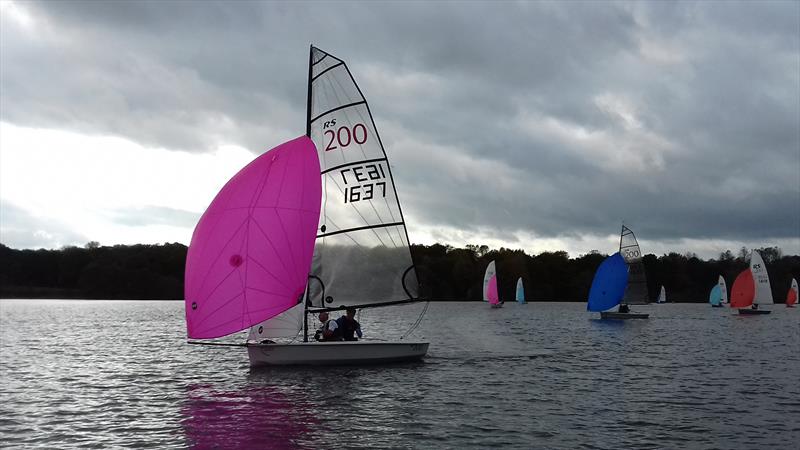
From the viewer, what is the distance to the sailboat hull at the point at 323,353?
2092cm

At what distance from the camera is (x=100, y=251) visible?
14488 centimetres

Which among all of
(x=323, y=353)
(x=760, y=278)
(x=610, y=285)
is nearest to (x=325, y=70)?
(x=323, y=353)

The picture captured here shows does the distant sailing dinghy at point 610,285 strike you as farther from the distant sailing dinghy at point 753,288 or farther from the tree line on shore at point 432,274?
the tree line on shore at point 432,274

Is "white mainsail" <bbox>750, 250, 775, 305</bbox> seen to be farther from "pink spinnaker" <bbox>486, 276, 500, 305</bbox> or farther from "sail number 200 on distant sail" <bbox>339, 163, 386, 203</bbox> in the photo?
"sail number 200 on distant sail" <bbox>339, 163, 386, 203</bbox>

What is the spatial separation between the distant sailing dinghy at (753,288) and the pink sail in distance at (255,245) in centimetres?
5492

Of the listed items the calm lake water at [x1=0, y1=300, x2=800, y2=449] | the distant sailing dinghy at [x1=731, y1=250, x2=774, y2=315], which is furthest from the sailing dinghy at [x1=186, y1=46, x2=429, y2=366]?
the distant sailing dinghy at [x1=731, y1=250, x2=774, y2=315]

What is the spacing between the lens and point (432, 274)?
142125 mm

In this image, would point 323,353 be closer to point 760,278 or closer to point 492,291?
point 760,278

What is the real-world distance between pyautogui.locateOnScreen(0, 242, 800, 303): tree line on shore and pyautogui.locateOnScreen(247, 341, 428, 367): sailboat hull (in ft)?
374

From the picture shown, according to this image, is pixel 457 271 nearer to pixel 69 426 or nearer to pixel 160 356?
pixel 160 356

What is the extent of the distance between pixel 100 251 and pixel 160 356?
125 m

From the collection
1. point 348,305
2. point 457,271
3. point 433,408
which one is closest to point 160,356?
point 348,305

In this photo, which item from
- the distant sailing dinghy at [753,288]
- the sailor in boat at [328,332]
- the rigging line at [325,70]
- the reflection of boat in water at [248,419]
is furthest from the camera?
the distant sailing dinghy at [753,288]

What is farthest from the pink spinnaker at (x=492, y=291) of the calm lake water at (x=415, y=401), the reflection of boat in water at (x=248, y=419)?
the reflection of boat in water at (x=248, y=419)
